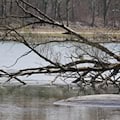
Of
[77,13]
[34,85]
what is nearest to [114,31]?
[34,85]

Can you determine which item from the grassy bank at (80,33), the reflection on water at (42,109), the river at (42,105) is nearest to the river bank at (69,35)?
the grassy bank at (80,33)

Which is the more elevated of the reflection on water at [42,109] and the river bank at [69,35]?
the river bank at [69,35]

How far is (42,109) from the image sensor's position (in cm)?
1562

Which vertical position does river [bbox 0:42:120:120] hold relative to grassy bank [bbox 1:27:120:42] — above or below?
below

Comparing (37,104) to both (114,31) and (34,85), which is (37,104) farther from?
(34,85)

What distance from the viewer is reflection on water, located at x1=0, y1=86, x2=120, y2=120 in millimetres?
14258

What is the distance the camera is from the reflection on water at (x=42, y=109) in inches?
561

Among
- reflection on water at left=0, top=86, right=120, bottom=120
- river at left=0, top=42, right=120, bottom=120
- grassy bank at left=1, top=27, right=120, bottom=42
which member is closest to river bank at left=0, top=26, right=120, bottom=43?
grassy bank at left=1, top=27, right=120, bottom=42

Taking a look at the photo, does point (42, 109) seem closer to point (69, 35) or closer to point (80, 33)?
point (69, 35)

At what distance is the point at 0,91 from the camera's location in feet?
64.1

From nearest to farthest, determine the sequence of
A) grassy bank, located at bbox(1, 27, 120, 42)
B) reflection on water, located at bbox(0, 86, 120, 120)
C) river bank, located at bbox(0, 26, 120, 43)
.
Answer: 1. reflection on water, located at bbox(0, 86, 120, 120)
2. river bank, located at bbox(0, 26, 120, 43)
3. grassy bank, located at bbox(1, 27, 120, 42)

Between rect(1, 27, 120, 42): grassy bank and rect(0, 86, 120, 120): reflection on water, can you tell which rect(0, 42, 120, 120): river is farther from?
rect(1, 27, 120, 42): grassy bank

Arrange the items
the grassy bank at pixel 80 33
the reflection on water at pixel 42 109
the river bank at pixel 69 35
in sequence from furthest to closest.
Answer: the grassy bank at pixel 80 33 → the river bank at pixel 69 35 → the reflection on water at pixel 42 109

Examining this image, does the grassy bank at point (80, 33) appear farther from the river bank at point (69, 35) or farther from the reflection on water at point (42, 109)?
the reflection on water at point (42, 109)
